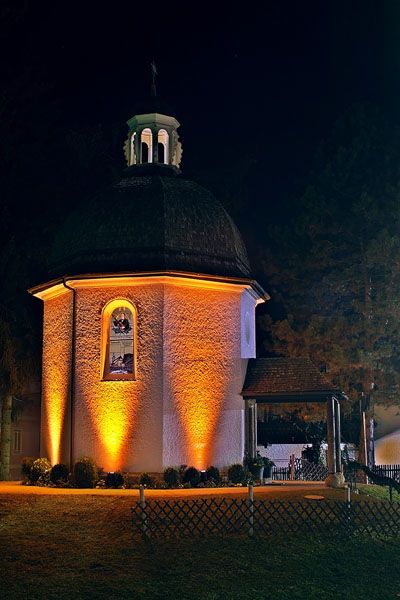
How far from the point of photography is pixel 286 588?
1429 centimetres

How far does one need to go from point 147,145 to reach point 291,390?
949 centimetres


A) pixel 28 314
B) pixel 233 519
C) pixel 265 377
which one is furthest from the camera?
pixel 28 314

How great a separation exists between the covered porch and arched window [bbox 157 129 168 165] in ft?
24.0

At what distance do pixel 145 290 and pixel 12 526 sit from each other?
922 cm

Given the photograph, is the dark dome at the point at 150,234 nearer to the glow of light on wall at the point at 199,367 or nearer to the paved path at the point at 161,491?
the glow of light on wall at the point at 199,367

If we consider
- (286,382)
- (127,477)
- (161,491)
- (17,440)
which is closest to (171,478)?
(161,491)

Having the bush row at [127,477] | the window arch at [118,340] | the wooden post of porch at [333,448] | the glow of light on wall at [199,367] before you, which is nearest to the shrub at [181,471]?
the bush row at [127,477]

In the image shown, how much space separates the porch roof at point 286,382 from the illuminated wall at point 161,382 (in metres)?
0.55

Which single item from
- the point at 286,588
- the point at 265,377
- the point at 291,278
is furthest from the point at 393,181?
the point at 286,588

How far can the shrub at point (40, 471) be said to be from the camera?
25672mm

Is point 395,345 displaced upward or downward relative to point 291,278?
downward

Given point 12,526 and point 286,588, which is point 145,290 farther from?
point 286,588

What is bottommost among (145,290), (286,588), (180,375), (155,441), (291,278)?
(286,588)

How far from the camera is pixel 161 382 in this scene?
25.1 m
